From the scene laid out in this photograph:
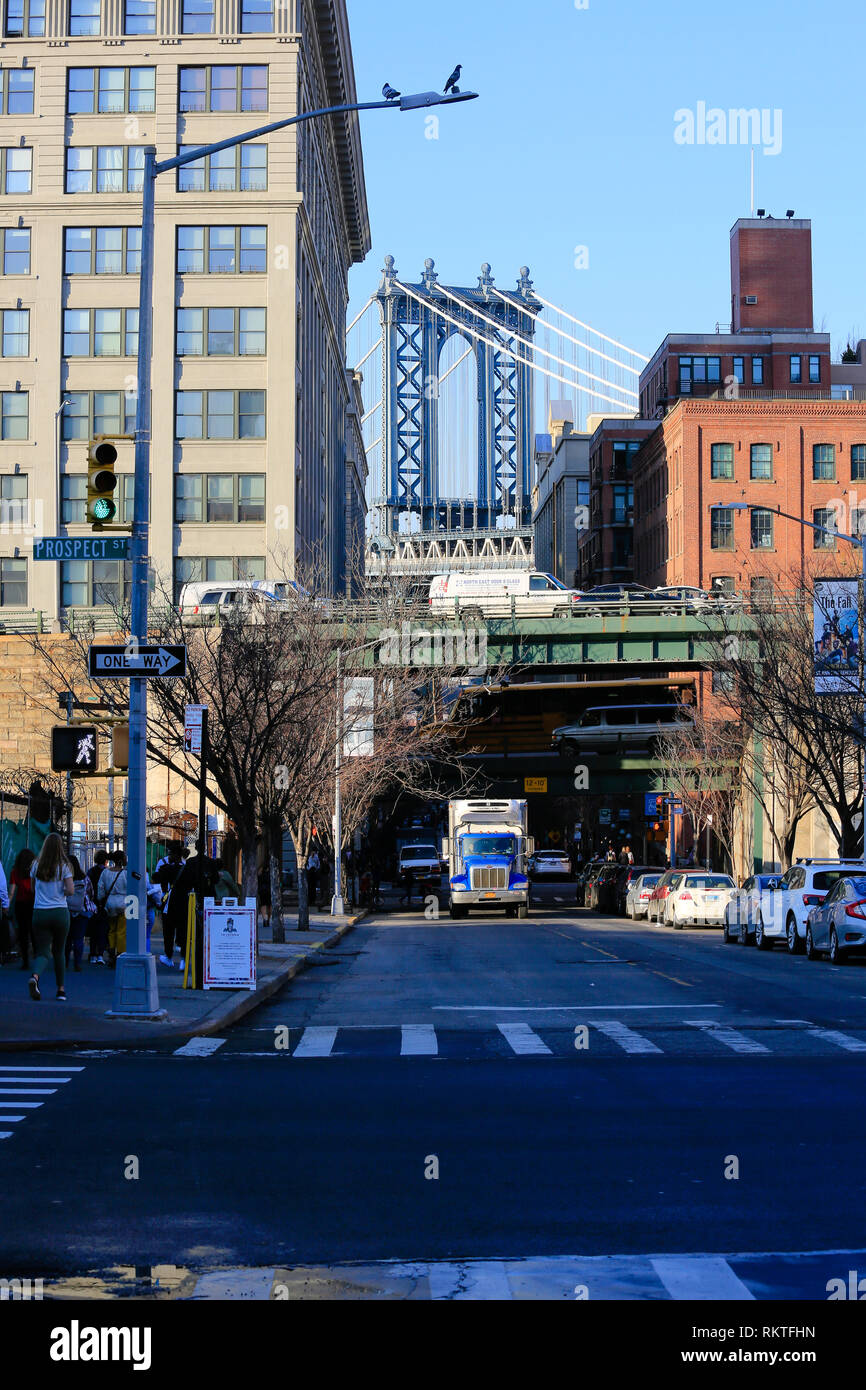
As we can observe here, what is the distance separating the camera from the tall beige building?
67750mm

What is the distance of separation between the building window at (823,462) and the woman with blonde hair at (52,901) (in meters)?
73.4

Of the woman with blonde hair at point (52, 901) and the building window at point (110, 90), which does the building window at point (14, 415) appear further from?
the woman with blonde hair at point (52, 901)

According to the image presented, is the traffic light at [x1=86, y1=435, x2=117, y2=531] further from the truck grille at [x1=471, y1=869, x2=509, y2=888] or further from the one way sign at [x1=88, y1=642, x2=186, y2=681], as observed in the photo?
the truck grille at [x1=471, y1=869, x2=509, y2=888]

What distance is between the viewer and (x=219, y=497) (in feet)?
222

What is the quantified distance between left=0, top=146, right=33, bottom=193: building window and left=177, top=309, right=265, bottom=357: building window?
802cm

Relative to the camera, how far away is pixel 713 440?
86375mm

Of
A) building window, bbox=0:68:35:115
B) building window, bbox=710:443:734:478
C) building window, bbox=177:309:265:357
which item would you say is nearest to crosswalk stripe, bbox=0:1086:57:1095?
building window, bbox=177:309:265:357

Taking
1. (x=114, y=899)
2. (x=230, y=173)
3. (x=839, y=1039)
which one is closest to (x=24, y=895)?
(x=114, y=899)

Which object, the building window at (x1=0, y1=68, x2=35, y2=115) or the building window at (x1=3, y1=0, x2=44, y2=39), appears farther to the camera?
the building window at (x1=3, y1=0, x2=44, y2=39)

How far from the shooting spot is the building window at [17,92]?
225 feet

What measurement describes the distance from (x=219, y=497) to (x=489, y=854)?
895 inches

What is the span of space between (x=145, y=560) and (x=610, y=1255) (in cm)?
1113
